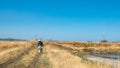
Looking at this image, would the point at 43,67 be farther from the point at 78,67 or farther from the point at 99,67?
the point at 99,67

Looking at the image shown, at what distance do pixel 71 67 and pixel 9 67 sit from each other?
613cm

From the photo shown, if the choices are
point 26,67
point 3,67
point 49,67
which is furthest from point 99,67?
point 3,67

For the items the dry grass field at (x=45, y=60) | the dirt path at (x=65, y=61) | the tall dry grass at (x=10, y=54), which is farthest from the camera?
the tall dry grass at (x=10, y=54)

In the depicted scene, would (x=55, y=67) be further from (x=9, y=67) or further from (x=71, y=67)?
(x=9, y=67)

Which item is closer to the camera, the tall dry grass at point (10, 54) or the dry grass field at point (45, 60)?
the dry grass field at point (45, 60)

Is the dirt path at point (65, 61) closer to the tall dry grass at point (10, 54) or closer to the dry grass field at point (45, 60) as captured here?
the dry grass field at point (45, 60)

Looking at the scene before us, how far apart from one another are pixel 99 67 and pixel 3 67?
31.0 ft

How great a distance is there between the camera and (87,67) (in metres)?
28.8

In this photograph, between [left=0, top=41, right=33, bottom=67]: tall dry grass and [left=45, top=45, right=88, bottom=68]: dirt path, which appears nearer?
[left=45, top=45, right=88, bottom=68]: dirt path

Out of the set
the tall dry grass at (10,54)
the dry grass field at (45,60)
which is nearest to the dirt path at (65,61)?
the dry grass field at (45,60)

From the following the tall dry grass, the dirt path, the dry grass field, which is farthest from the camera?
the tall dry grass

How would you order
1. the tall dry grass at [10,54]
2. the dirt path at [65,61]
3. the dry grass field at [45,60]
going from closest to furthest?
the dirt path at [65,61]
the dry grass field at [45,60]
the tall dry grass at [10,54]

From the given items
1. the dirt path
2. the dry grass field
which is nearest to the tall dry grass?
the dry grass field

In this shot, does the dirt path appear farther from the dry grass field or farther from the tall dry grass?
the tall dry grass
